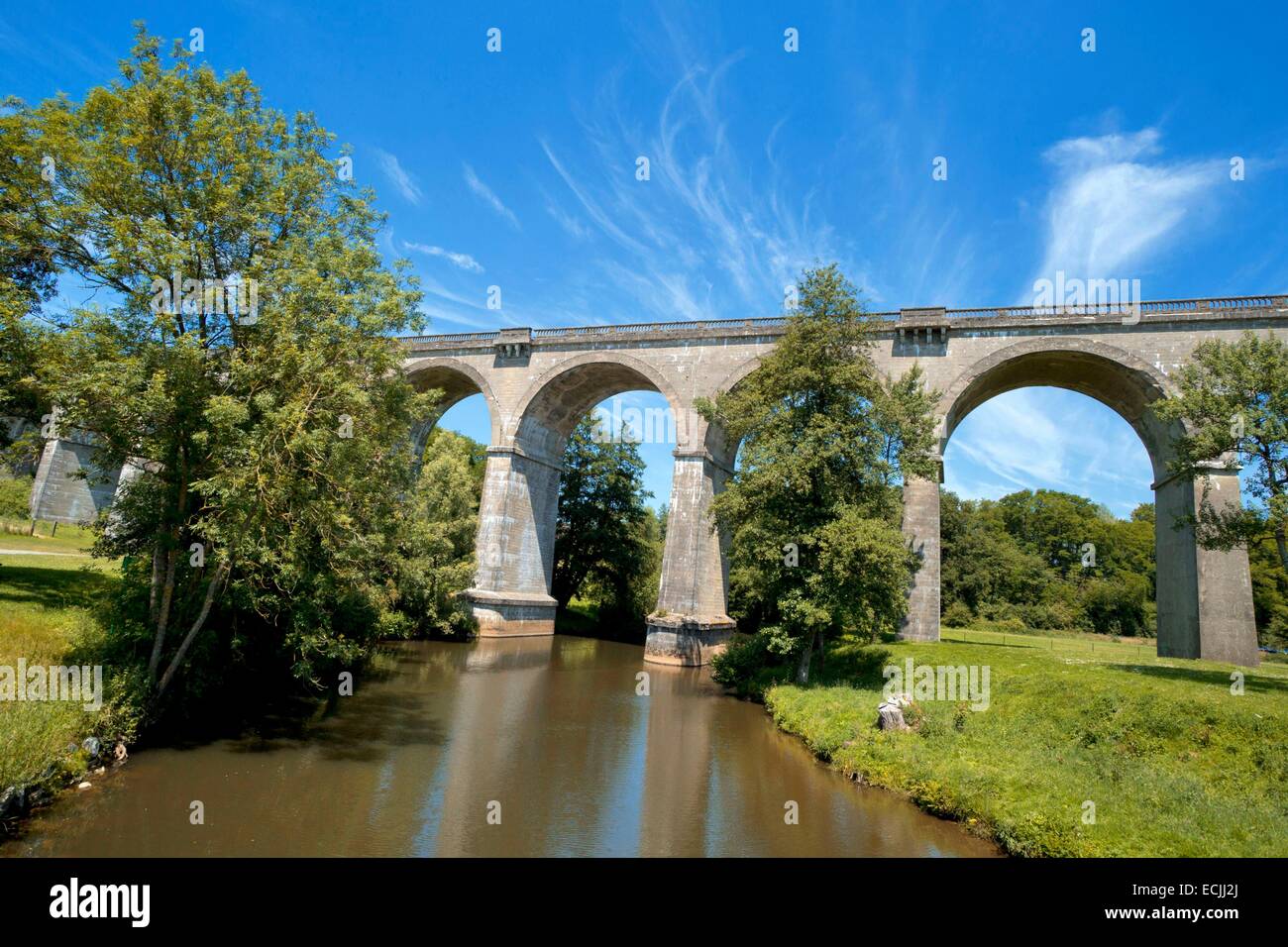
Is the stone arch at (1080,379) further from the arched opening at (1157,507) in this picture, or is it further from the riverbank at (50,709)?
the riverbank at (50,709)

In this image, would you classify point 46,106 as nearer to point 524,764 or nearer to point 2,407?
point 2,407

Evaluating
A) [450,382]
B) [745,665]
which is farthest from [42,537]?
[745,665]

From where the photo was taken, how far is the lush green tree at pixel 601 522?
131ft

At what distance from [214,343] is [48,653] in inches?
225

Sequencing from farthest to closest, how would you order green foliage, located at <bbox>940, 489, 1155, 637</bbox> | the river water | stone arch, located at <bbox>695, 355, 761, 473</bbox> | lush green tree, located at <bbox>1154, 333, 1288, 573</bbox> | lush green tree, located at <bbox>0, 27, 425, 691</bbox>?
green foliage, located at <bbox>940, 489, 1155, 637</bbox>, stone arch, located at <bbox>695, 355, 761, 473</bbox>, lush green tree, located at <bbox>1154, 333, 1288, 573</bbox>, lush green tree, located at <bbox>0, 27, 425, 691</bbox>, the river water

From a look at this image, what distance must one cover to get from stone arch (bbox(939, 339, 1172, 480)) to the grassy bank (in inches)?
947

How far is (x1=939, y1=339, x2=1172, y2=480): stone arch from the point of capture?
22.1 meters

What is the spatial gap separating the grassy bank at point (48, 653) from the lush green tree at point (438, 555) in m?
9.77

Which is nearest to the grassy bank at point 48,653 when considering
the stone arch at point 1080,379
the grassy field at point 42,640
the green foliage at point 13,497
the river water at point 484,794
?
the grassy field at point 42,640

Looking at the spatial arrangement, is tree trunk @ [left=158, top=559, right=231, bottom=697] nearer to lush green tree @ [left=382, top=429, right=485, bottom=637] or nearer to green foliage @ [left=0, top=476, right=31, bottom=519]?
lush green tree @ [left=382, top=429, right=485, bottom=637]

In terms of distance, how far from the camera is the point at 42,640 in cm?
1062

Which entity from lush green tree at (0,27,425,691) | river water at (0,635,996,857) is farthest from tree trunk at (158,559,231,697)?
river water at (0,635,996,857)

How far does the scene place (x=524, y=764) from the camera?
11.4 meters

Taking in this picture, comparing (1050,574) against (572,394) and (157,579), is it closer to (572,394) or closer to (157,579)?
(572,394)
